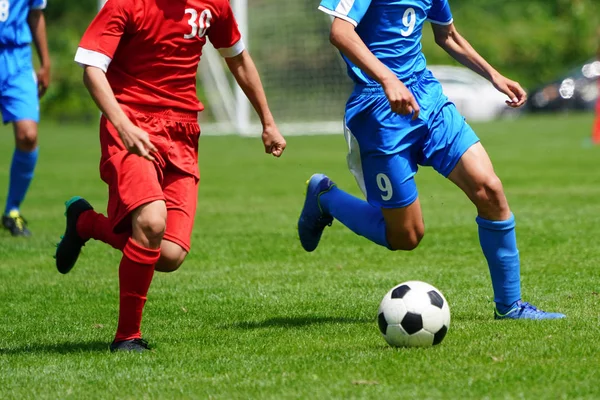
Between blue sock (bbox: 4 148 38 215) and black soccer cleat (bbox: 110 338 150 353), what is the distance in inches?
194

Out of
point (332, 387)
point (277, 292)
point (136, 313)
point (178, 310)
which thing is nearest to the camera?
point (332, 387)

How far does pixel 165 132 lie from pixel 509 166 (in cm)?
1145

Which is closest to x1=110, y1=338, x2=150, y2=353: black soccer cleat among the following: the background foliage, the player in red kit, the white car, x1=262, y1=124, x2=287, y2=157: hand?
the player in red kit

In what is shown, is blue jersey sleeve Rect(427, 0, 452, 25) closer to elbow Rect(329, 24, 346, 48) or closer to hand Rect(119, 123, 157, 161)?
elbow Rect(329, 24, 346, 48)

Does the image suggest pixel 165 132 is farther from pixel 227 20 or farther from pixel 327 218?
pixel 327 218

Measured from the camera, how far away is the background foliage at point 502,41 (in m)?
35.8

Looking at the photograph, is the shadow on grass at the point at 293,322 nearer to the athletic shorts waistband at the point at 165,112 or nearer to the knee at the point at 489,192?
the knee at the point at 489,192

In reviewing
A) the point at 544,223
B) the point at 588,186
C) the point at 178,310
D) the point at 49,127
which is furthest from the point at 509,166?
the point at 49,127

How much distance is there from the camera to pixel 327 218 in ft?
22.7

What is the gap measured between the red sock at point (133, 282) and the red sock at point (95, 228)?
610 mm

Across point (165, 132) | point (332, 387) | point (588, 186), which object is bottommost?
point (588, 186)

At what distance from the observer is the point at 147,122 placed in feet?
17.4

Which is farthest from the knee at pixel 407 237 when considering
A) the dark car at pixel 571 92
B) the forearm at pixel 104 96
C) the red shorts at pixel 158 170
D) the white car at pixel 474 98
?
the dark car at pixel 571 92

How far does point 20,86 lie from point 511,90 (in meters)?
5.12
